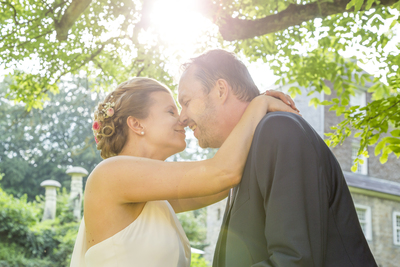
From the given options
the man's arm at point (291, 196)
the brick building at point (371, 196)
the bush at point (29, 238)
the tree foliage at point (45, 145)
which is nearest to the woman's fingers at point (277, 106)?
the man's arm at point (291, 196)

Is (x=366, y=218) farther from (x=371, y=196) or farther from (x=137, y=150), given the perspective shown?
(x=137, y=150)

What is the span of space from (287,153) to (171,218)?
1518 mm

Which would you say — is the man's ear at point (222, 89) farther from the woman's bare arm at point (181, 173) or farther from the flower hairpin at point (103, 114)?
the flower hairpin at point (103, 114)

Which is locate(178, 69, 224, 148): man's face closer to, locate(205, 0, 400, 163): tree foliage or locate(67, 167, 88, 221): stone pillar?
locate(205, 0, 400, 163): tree foliage

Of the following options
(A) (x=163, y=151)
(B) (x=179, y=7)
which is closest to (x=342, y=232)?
(A) (x=163, y=151)

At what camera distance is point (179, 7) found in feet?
24.4

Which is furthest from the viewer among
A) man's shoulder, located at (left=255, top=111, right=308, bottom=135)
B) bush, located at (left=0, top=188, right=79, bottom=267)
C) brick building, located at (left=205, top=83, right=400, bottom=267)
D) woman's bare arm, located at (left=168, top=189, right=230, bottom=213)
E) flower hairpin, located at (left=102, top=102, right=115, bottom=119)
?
brick building, located at (left=205, top=83, right=400, bottom=267)

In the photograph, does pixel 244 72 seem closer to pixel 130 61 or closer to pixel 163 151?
pixel 163 151

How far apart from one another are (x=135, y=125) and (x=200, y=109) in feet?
2.06

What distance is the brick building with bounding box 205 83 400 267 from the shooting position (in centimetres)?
2188

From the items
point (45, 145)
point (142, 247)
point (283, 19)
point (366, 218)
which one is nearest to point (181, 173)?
point (142, 247)

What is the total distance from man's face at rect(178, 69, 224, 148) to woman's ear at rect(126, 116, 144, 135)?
0.42m

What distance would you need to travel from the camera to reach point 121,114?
10.4 ft

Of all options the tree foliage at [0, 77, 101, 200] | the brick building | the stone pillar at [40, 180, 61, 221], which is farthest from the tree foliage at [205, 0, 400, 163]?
the tree foliage at [0, 77, 101, 200]
